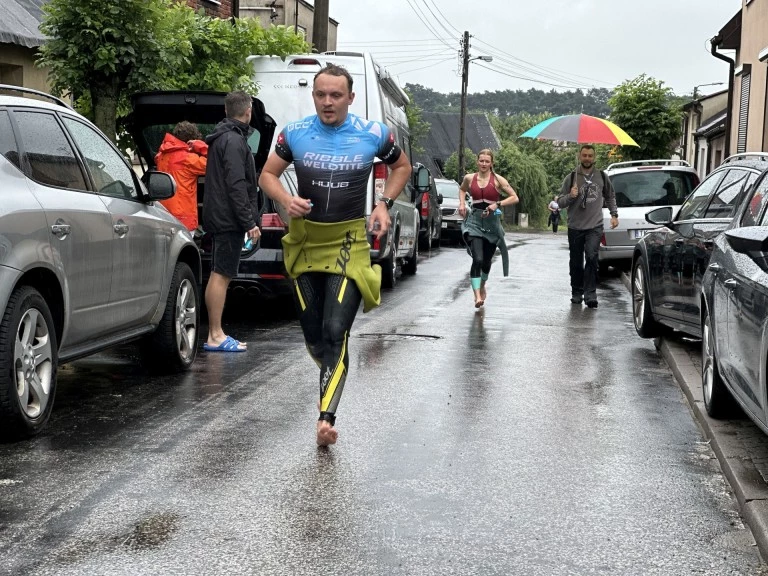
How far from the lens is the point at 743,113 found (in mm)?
26375

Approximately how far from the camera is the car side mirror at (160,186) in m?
8.02

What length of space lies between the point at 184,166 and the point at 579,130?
362 inches

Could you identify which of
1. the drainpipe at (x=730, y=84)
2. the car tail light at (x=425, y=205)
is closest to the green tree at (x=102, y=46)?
the car tail light at (x=425, y=205)

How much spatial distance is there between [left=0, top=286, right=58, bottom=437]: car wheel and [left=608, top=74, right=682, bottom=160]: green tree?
24.9 meters

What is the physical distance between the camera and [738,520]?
17.0ft

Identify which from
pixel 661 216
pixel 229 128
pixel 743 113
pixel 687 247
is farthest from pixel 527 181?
pixel 229 128

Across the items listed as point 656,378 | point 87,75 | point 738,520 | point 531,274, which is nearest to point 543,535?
point 738,520

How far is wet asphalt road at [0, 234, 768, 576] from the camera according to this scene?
4504 mm

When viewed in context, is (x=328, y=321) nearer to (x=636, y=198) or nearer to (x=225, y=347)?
(x=225, y=347)

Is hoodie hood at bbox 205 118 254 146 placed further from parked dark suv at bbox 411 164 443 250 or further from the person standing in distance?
parked dark suv at bbox 411 164 443 250

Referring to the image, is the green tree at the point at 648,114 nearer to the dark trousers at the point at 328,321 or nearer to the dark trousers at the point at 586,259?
the dark trousers at the point at 586,259

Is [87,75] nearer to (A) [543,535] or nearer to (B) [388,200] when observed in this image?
(B) [388,200]

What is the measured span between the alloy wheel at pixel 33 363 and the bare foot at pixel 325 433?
1.44m

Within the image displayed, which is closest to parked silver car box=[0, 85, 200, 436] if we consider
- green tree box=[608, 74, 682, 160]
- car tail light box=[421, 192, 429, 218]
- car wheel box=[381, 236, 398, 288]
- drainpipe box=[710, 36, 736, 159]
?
car wheel box=[381, 236, 398, 288]
